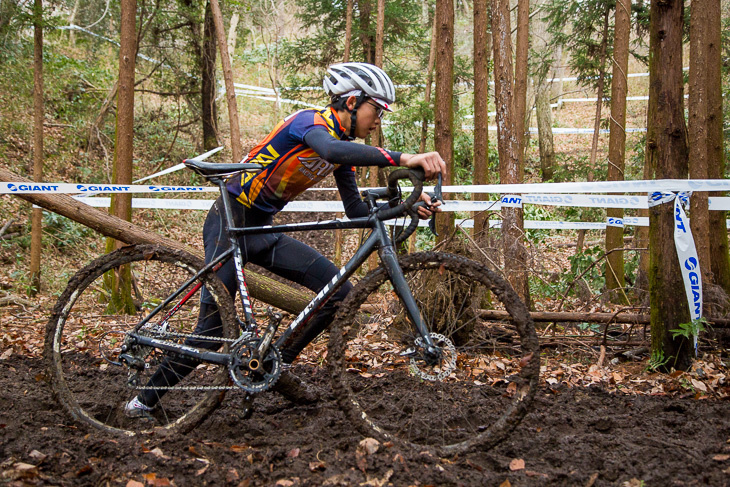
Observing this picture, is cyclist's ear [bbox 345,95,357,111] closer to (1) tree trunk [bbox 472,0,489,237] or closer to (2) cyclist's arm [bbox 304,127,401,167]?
(2) cyclist's arm [bbox 304,127,401,167]

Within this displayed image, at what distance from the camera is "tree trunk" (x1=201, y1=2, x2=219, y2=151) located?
15.5 metres

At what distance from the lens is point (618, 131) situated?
9852 millimetres

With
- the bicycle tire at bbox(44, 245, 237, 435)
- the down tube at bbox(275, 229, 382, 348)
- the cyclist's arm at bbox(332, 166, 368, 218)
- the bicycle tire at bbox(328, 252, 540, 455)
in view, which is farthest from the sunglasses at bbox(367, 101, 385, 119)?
the bicycle tire at bbox(44, 245, 237, 435)

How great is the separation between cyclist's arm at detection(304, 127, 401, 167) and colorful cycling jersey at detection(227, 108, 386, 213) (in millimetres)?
196

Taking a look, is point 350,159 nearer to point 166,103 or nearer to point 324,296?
point 324,296

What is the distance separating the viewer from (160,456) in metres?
2.88

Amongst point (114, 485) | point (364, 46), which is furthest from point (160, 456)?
point (364, 46)

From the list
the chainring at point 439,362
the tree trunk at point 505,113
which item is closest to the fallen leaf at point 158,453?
the chainring at point 439,362

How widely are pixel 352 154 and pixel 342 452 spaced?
1.56 meters

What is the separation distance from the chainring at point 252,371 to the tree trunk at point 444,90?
4393mm

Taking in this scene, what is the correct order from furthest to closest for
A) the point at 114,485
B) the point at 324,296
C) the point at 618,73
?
the point at 618,73
the point at 324,296
the point at 114,485

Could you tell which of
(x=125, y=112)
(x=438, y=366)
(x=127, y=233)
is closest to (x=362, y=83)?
(x=438, y=366)

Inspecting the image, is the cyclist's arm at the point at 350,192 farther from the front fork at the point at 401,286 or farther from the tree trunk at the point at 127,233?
the tree trunk at the point at 127,233

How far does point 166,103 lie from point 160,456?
17959mm
